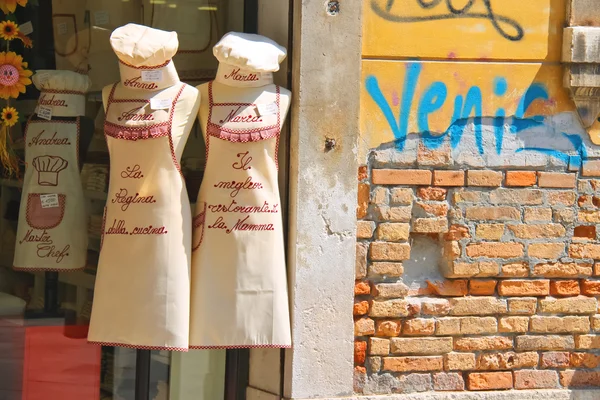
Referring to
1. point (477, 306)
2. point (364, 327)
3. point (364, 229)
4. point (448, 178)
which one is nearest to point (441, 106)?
point (448, 178)

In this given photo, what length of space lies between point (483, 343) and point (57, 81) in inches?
A: 86.9

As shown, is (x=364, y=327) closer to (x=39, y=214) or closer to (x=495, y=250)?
(x=495, y=250)

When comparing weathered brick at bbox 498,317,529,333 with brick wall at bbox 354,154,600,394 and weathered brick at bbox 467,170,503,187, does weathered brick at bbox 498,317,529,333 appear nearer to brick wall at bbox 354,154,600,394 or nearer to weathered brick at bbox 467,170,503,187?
brick wall at bbox 354,154,600,394

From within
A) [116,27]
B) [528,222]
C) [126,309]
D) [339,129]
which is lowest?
[126,309]

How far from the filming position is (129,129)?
15.6 ft

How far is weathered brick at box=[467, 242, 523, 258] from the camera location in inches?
207

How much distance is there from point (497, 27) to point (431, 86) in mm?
414

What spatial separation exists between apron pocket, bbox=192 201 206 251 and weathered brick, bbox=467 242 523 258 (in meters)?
1.23

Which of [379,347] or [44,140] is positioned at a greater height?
[44,140]

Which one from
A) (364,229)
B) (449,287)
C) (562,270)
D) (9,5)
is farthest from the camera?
(562,270)

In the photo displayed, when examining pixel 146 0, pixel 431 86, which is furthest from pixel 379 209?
pixel 146 0

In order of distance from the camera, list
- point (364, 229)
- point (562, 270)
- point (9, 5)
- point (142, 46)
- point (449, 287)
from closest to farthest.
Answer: point (142, 46), point (9, 5), point (364, 229), point (449, 287), point (562, 270)

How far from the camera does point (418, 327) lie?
5.22 m

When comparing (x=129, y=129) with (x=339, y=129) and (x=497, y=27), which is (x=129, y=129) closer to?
(x=339, y=129)
